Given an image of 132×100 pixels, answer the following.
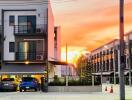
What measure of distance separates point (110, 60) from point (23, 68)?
7492cm

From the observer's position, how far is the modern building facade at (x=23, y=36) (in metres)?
65.1

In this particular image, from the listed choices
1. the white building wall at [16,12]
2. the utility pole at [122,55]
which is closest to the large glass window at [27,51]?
the white building wall at [16,12]

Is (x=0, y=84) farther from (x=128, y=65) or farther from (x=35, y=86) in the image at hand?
(x=128, y=65)

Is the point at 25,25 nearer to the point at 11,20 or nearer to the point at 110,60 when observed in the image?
the point at 11,20

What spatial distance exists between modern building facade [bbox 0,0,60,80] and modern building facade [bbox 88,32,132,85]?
39.3 m

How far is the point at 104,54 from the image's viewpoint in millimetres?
152875

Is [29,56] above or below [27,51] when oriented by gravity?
below

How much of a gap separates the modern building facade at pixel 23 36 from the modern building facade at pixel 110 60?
39256 mm

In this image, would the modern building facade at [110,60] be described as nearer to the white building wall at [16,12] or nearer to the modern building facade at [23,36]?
the modern building facade at [23,36]

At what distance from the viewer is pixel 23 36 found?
65.4m

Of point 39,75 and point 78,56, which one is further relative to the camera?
point 78,56

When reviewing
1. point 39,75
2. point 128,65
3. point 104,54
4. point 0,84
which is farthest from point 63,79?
point 104,54

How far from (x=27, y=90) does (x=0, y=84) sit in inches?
124

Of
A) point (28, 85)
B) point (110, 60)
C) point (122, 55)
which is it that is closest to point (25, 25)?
point (28, 85)
